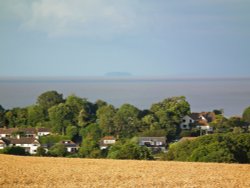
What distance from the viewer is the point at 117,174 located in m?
12.1

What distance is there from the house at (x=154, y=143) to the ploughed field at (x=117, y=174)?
60.4 ft

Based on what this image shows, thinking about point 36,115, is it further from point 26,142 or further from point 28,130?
point 26,142

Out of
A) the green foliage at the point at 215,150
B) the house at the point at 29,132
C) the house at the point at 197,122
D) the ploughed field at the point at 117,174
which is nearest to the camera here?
the ploughed field at the point at 117,174

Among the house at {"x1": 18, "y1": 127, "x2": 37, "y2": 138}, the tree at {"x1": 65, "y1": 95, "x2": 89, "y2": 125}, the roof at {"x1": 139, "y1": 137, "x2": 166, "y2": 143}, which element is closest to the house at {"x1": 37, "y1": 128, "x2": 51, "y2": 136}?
the house at {"x1": 18, "y1": 127, "x2": 37, "y2": 138}

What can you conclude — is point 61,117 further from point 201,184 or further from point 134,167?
point 201,184

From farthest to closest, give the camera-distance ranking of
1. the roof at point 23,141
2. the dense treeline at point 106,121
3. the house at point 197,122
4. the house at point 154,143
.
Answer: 1. the house at point 197,122
2. the dense treeline at point 106,121
3. the house at point 154,143
4. the roof at point 23,141

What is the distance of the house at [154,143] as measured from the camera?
33.1m

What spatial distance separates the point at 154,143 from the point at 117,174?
22.1 metres

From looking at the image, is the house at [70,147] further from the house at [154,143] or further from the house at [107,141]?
the house at [154,143]

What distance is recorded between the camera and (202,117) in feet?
152

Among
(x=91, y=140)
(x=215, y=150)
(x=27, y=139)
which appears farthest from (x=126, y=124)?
(x=215, y=150)

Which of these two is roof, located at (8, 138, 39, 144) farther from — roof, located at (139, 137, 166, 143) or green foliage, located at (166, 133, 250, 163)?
green foliage, located at (166, 133, 250, 163)

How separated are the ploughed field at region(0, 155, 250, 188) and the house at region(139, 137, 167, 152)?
18420 millimetres

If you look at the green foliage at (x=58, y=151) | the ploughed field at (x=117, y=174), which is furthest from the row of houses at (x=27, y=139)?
the ploughed field at (x=117, y=174)
